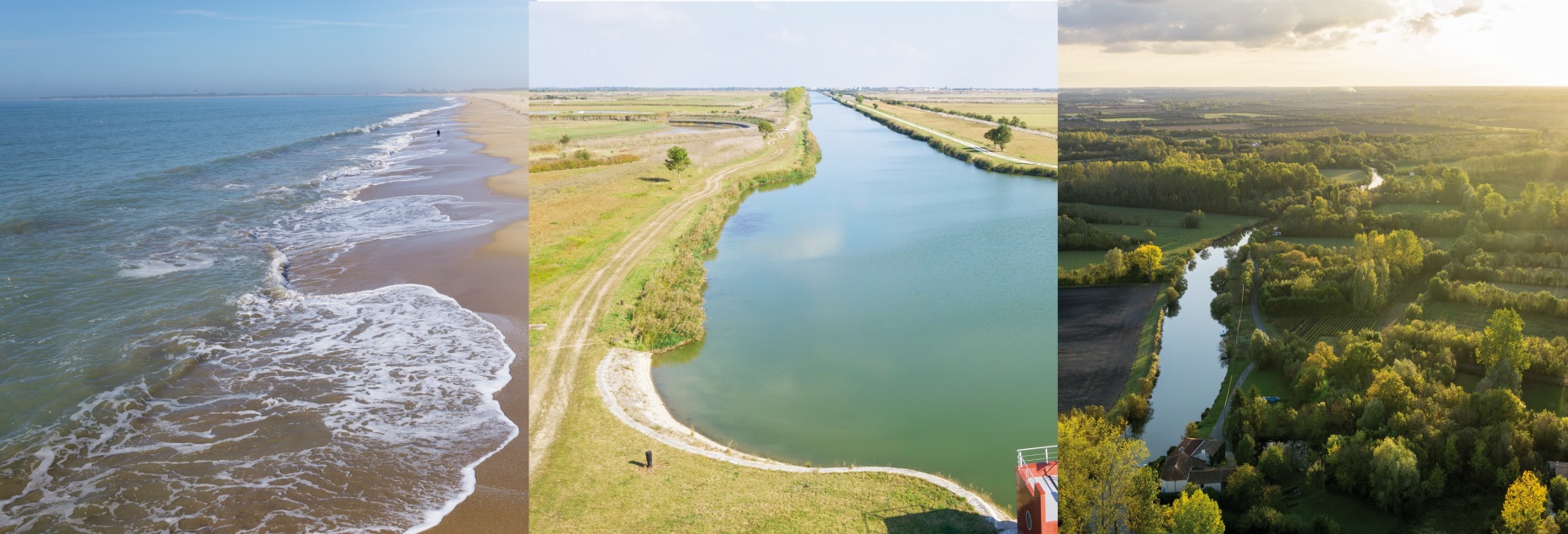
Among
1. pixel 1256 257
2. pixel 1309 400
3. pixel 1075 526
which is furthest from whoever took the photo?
pixel 1256 257

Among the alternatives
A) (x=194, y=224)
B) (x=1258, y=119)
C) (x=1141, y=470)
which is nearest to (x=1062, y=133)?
(x=1141, y=470)

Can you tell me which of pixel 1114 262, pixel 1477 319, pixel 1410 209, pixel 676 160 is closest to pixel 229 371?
pixel 676 160

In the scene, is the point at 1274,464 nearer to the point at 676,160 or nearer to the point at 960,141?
the point at 960,141

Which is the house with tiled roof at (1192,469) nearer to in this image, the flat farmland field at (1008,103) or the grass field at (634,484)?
the grass field at (634,484)

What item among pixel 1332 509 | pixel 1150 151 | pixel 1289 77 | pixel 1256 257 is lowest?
pixel 1332 509

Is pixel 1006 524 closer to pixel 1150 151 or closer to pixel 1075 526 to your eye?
pixel 1075 526

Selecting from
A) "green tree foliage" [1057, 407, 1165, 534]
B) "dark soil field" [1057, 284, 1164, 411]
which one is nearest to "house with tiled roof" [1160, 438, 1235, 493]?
"dark soil field" [1057, 284, 1164, 411]
